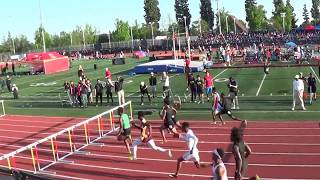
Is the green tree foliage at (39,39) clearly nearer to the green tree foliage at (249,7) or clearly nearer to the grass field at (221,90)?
the green tree foliage at (249,7)

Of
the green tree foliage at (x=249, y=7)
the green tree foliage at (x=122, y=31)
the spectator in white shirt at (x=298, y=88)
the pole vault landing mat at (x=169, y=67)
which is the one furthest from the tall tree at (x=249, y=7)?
the spectator in white shirt at (x=298, y=88)

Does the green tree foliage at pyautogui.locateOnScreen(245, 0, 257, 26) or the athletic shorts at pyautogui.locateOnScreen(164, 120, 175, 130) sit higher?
the green tree foliage at pyautogui.locateOnScreen(245, 0, 257, 26)

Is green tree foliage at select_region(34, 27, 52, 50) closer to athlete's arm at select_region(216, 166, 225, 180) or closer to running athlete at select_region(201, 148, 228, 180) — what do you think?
running athlete at select_region(201, 148, 228, 180)

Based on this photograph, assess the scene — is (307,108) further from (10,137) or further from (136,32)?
(136,32)

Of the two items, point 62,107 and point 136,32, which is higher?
point 136,32

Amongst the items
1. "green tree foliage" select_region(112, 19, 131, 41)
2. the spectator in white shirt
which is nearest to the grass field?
the spectator in white shirt

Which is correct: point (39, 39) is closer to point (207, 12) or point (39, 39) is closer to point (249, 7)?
point (207, 12)

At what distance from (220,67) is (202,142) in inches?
1040

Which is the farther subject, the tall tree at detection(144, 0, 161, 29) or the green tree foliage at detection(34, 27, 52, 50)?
the green tree foliage at detection(34, 27, 52, 50)

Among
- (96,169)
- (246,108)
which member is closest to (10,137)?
(96,169)

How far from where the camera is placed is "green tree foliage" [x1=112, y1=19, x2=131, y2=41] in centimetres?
12112

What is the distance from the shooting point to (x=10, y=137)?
2303cm

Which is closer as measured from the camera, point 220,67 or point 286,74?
point 286,74

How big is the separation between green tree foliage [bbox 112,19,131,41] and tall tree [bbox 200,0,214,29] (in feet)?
64.6
